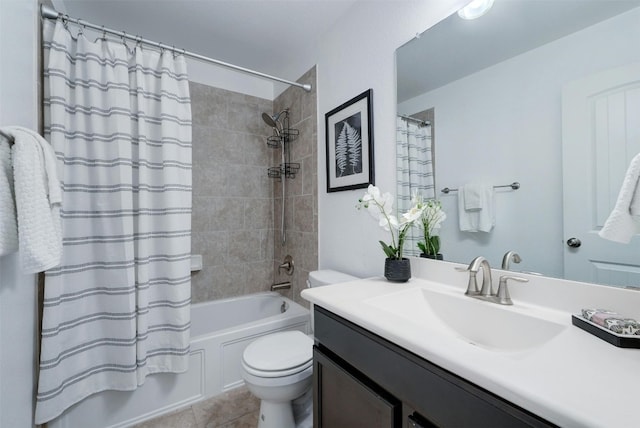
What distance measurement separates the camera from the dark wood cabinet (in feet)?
1.67

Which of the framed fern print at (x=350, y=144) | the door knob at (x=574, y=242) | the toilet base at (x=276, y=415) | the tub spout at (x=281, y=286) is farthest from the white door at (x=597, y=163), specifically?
the tub spout at (x=281, y=286)

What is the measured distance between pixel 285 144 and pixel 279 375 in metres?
1.81

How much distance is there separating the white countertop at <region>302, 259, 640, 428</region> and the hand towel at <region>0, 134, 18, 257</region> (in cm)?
97

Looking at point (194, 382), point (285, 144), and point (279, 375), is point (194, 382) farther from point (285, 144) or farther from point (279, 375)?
point (285, 144)

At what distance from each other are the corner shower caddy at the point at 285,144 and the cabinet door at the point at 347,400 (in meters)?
1.59

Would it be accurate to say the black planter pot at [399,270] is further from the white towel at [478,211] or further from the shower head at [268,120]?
the shower head at [268,120]

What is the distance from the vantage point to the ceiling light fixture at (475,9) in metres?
1.01

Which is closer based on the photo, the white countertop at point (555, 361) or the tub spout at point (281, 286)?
the white countertop at point (555, 361)

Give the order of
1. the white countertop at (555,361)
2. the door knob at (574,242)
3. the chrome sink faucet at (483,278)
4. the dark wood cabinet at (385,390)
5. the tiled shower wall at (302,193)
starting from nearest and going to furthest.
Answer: the white countertop at (555,361) < the dark wood cabinet at (385,390) < the door knob at (574,242) < the chrome sink faucet at (483,278) < the tiled shower wall at (302,193)

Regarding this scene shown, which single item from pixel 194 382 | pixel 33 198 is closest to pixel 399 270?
pixel 33 198

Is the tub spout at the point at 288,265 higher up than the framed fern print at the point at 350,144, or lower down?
lower down

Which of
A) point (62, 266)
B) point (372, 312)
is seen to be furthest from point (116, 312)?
point (372, 312)

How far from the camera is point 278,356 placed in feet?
4.26

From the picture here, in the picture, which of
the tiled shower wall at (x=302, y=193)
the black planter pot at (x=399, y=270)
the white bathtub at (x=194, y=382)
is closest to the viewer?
the black planter pot at (x=399, y=270)
